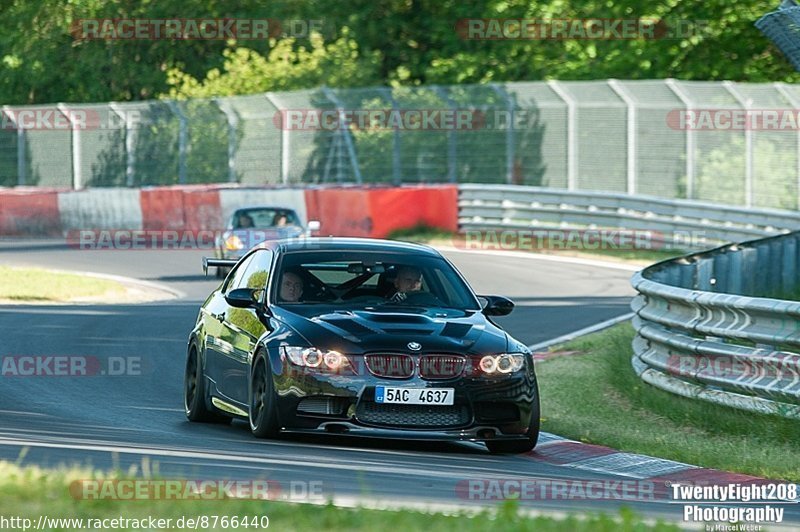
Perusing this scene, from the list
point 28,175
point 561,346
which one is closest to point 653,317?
point 561,346

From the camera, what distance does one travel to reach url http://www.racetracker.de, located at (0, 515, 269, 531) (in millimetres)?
6672

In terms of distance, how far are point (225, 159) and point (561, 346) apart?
23.2m

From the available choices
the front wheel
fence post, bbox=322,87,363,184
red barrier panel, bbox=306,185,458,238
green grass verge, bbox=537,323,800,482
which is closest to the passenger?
red barrier panel, bbox=306,185,458,238

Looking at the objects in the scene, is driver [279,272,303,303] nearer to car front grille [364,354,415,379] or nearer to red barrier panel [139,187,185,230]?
car front grille [364,354,415,379]

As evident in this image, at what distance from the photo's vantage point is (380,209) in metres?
35.0

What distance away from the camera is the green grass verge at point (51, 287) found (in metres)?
24.8

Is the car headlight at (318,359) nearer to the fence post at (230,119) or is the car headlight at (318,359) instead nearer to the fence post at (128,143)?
the fence post at (230,119)

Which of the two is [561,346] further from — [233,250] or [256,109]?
[256,109]

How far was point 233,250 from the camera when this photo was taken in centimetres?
2680

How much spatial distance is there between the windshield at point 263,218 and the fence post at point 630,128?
7720 millimetres

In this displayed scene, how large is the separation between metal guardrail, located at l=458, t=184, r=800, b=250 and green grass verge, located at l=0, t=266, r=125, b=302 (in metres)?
9.95

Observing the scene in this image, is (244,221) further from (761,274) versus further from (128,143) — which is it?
(128,143)

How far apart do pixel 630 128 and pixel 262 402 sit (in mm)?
22287

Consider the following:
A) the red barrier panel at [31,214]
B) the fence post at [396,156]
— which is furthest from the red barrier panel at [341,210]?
the red barrier panel at [31,214]
